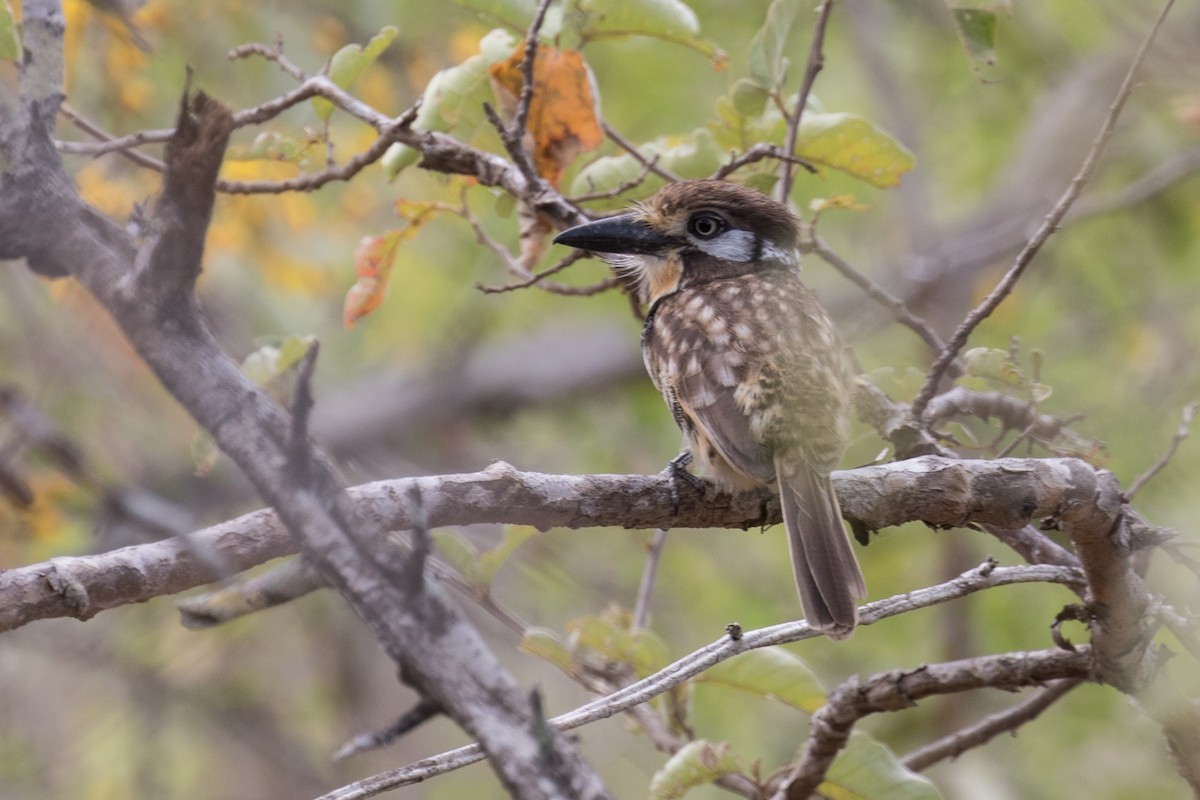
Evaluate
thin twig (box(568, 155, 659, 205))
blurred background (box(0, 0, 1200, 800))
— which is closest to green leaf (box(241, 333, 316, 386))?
thin twig (box(568, 155, 659, 205))

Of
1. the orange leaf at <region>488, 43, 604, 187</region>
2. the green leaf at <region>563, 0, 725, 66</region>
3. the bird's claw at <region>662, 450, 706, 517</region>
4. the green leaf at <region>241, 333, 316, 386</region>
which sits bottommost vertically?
the bird's claw at <region>662, 450, 706, 517</region>

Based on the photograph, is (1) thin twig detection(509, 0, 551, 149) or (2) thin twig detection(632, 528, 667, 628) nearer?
(1) thin twig detection(509, 0, 551, 149)

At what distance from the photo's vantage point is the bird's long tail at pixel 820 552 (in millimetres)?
2318

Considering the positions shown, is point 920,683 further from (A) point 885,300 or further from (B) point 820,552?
(A) point 885,300

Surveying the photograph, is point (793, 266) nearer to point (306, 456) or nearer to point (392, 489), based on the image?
point (392, 489)

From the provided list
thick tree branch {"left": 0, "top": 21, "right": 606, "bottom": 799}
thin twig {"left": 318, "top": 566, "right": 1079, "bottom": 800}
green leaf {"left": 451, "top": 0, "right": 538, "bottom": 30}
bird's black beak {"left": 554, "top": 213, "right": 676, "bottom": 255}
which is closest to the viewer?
thick tree branch {"left": 0, "top": 21, "right": 606, "bottom": 799}

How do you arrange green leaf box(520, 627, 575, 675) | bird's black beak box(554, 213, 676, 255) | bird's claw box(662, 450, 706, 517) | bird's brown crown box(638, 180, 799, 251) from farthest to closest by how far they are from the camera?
bird's brown crown box(638, 180, 799, 251) < bird's black beak box(554, 213, 676, 255) < green leaf box(520, 627, 575, 675) < bird's claw box(662, 450, 706, 517)

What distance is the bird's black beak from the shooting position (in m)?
2.81

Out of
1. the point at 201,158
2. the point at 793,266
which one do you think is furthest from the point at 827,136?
the point at 201,158

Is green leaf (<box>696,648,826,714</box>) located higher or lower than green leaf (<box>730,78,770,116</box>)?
lower

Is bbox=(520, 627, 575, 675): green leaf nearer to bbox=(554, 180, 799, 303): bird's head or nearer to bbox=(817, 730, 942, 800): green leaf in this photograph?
bbox=(817, 730, 942, 800): green leaf

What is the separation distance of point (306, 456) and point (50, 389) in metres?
4.28

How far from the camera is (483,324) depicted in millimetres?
6145

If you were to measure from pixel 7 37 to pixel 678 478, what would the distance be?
1.42 m
